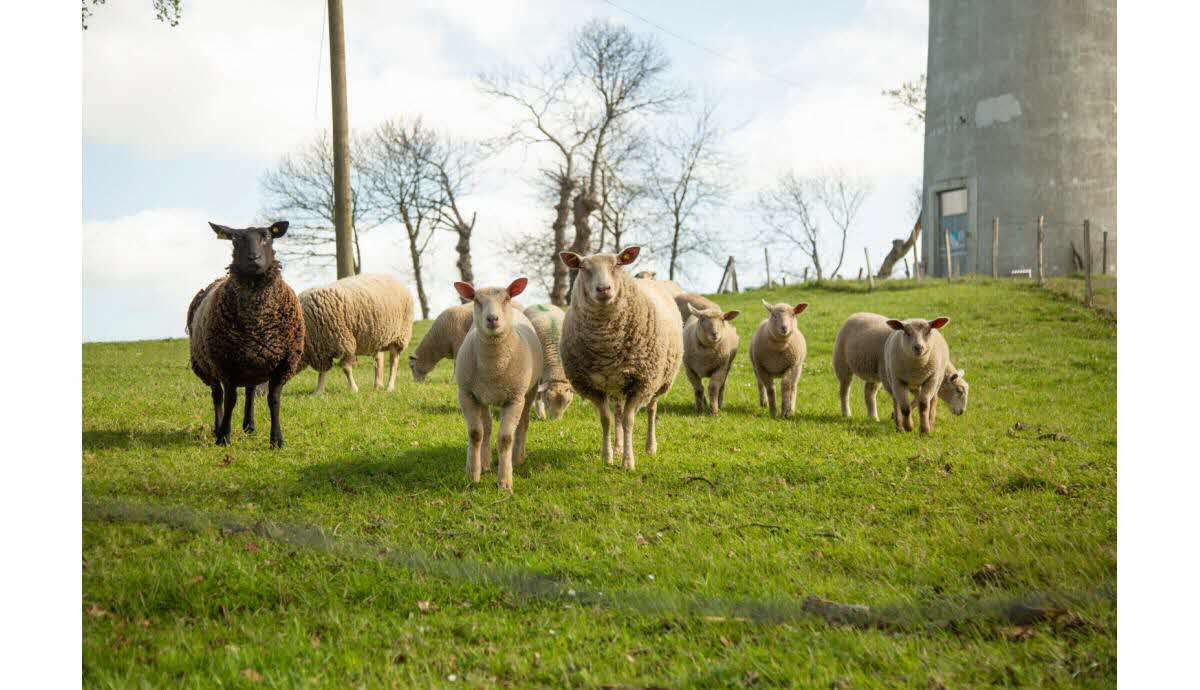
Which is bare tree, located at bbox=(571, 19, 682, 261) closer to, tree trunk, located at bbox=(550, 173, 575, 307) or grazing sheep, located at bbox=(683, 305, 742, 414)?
tree trunk, located at bbox=(550, 173, 575, 307)

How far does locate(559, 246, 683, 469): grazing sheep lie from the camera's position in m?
6.46

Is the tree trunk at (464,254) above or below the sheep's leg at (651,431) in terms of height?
above

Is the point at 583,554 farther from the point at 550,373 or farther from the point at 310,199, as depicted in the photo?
the point at 310,199

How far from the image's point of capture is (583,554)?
448 centimetres

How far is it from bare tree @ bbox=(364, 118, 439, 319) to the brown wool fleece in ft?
17.3

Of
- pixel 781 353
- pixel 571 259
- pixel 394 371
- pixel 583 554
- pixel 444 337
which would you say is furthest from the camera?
pixel 394 371

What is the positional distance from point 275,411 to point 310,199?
300cm

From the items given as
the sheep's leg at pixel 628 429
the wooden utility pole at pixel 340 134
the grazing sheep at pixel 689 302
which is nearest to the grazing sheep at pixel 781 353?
the grazing sheep at pixel 689 302

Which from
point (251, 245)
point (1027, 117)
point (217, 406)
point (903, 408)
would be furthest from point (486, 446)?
point (1027, 117)

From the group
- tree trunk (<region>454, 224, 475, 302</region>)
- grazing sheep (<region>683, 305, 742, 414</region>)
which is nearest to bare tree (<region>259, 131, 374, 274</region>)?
tree trunk (<region>454, 224, 475, 302</region>)

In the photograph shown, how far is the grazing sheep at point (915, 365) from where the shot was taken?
7.98m

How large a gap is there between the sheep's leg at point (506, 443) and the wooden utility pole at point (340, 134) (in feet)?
14.1

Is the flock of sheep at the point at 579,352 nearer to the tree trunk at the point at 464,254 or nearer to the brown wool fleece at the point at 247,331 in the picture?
the brown wool fleece at the point at 247,331
